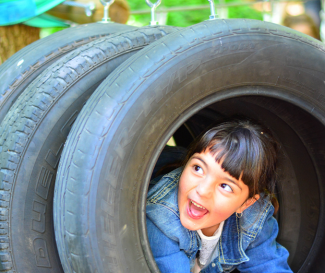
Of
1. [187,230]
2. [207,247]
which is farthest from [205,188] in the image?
[207,247]

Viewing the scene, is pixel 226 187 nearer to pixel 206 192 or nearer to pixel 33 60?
pixel 206 192

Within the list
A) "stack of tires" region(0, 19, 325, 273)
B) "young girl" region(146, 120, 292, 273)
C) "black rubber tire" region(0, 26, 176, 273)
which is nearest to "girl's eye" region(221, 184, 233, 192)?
"young girl" region(146, 120, 292, 273)

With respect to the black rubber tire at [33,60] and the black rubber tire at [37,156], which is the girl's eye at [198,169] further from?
the black rubber tire at [33,60]

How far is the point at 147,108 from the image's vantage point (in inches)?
31.5

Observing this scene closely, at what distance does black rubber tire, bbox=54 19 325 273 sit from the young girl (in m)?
0.14

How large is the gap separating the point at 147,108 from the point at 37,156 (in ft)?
1.13

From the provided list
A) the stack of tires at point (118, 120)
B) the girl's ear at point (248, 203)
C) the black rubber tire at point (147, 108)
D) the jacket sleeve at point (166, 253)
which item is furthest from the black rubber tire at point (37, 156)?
the girl's ear at point (248, 203)

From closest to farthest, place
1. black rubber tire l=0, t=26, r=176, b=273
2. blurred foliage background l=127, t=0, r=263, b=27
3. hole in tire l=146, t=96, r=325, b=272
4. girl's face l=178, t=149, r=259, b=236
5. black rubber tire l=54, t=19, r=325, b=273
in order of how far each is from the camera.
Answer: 1. black rubber tire l=54, t=19, r=325, b=273
2. black rubber tire l=0, t=26, r=176, b=273
3. girl's face l=178, t=149, r=259, b=236
4. hole in tire l=146, t=96, r=325, b=272
5. blurred foliage background l=127, t=0, r=263, b=27

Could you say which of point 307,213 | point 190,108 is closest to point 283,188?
point 307,213

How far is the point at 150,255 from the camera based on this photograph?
0.87 meters

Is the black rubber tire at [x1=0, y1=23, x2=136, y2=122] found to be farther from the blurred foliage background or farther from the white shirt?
the blurred foliage background

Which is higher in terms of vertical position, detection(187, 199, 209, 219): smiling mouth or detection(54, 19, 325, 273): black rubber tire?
detection(54, 19, 325, 273): black rubber tire

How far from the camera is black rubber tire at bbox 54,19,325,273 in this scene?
75 centimetres

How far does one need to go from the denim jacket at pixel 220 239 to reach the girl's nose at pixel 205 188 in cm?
11
